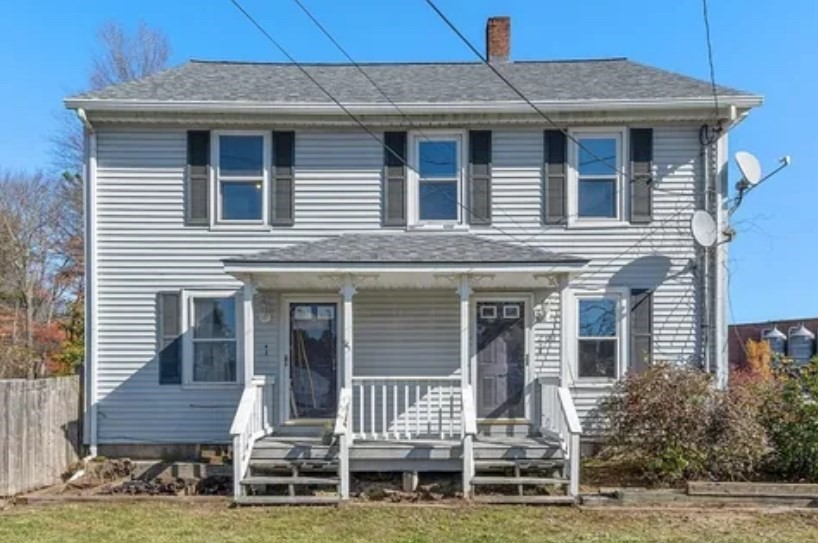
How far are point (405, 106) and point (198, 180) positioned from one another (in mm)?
3445

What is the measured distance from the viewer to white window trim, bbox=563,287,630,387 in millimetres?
9895

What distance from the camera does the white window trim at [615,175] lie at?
9.99 m

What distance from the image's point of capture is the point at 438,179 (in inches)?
399

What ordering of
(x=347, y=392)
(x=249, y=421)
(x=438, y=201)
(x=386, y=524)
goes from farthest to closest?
(x=438, y=201) → (x=347, y=392) → (x=249, y=421) → (x=386, y=524)

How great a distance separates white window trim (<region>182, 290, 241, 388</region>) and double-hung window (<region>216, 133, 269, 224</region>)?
3.86ft

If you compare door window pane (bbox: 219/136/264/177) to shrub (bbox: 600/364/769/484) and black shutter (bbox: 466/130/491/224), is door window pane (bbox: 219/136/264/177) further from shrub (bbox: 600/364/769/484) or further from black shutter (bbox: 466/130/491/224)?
shrub (bbox: 600/364/769/484)

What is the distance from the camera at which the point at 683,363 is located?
9875 millimetres

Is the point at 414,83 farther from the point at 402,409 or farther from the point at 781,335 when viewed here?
the point at 781,335

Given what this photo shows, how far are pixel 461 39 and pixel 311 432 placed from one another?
594 cm

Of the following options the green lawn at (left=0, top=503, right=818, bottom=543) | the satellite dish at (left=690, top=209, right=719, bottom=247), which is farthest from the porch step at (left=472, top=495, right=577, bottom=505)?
the satellite dish at (left=690, top=209, right=719, bottom=247)

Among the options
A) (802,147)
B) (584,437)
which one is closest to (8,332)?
(584,437)

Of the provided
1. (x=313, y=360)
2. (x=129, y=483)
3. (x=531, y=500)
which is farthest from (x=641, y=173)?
(x=129, y=483)

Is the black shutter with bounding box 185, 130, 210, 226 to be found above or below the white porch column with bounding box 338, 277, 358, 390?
above

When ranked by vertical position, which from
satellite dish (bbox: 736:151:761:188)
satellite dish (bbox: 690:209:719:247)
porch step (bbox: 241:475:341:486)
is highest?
satellite dish (bbox: 736:151:761:188)
